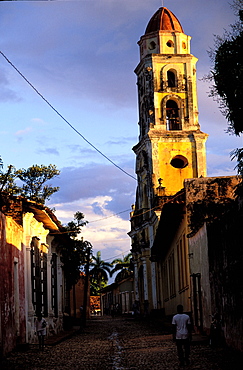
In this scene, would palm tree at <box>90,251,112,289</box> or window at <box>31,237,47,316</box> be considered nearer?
window at <box>31,237,47,316</box>

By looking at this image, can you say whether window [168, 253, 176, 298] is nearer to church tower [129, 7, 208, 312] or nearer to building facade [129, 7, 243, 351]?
building facade [129, 7, 243, 351]

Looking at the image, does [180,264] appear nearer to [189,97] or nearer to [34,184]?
[34,184]

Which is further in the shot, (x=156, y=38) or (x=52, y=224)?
(x=156, y=38)

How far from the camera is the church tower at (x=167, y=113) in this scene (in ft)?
156

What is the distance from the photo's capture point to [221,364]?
12.1 meters

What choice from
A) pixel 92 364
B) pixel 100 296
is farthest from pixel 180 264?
pixel 100 296

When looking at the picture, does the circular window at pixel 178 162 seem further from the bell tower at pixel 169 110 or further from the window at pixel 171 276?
the window at pixel 171 276

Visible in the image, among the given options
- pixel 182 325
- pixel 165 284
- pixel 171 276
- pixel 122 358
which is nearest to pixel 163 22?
pixel 165 284

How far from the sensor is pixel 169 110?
160 feet

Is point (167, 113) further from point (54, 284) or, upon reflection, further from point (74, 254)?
point (54, 284)

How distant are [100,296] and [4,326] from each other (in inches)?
3097

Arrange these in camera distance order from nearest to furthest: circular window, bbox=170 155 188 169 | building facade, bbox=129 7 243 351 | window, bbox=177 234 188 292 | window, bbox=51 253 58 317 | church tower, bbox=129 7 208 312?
window, bbox=177 234 188 292 → window, bbox=51 253 58 317 → building facade, bbox=129 7 243 351 → church tower, bbox=129 7 208 312 → circular window, bbox=170 155 188 169

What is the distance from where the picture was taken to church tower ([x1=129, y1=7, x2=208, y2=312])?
47.5 m

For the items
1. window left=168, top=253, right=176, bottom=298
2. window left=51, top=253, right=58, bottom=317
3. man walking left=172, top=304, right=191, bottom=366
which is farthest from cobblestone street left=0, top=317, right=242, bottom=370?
window left=168, top=253, right=176, bottom=298
